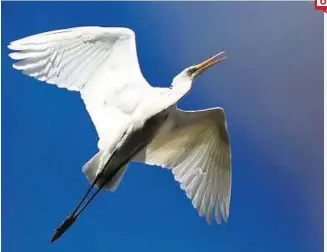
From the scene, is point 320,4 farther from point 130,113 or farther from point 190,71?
point 130,113

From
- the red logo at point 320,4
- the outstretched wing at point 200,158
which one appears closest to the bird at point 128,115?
the outstretched wing at point 200,158

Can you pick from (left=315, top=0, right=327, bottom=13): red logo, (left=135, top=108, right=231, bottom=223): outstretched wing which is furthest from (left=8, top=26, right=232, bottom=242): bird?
(left=315, top=0, right=327, bottom=13): red logo

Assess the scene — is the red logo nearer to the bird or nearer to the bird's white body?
the bird

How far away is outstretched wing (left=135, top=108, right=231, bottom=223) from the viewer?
13.5 feet

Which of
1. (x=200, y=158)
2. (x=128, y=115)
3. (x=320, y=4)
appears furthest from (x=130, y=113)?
(x=320, y=4)

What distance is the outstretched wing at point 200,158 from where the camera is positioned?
412 centimetres

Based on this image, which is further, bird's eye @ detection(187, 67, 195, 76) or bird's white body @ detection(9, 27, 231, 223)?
bird's eye @ detection(187, 67, 195, 76)

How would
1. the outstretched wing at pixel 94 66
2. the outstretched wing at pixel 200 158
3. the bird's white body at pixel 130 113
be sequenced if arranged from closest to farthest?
1. the bird's white body at pixel 130 113
2. the outstretched wing at pixel 94 66
3. the outstretched wing at pixel 200 158

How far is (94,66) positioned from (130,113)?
1.37ft

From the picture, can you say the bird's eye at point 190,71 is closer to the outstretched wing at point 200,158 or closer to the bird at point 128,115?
the bird at point 128,115

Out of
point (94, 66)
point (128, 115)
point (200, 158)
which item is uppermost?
point (94, 66)

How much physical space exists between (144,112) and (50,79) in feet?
2.14

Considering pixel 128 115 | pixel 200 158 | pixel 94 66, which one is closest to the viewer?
pixel 128 115

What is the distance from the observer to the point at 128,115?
12.7 ft
